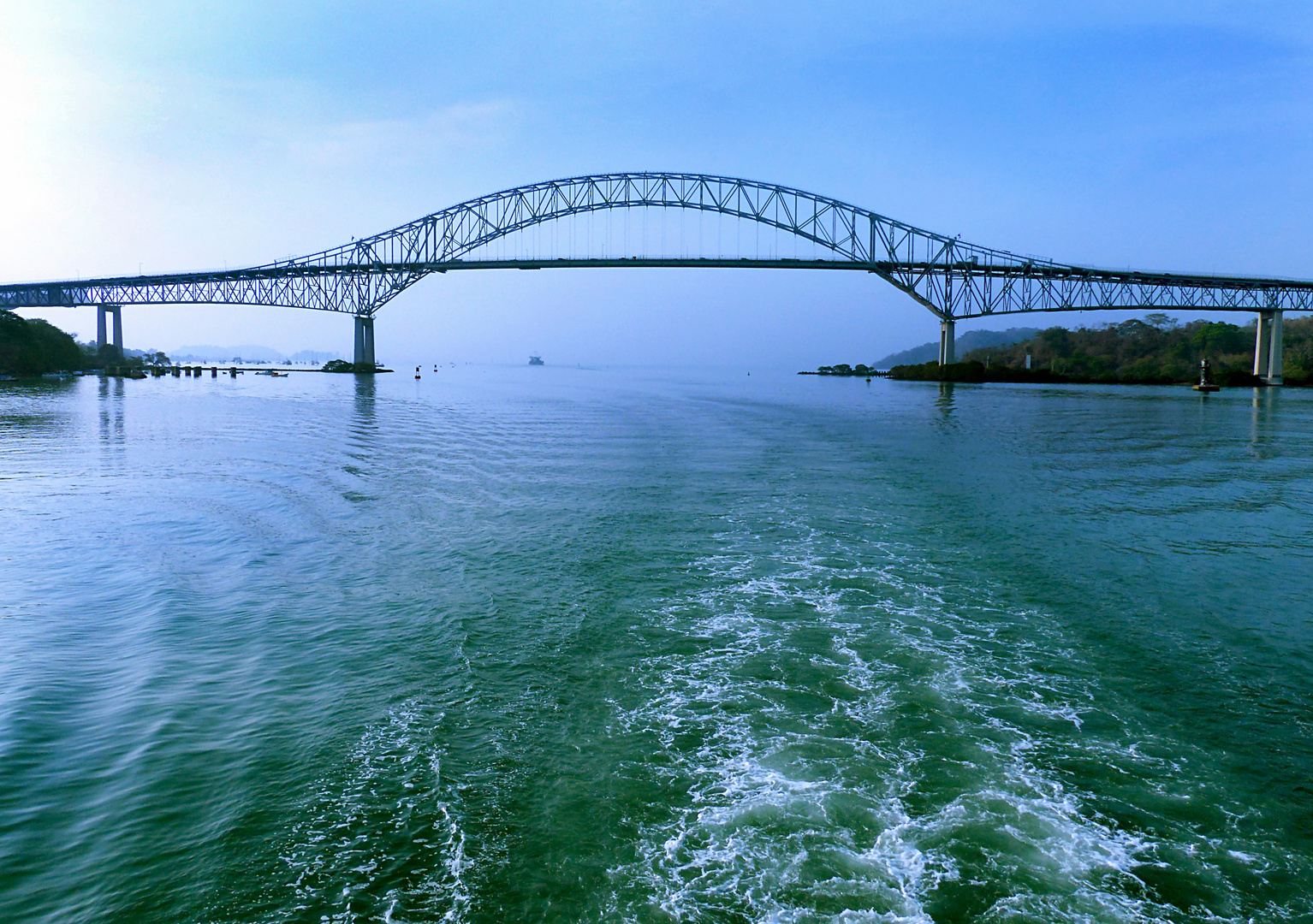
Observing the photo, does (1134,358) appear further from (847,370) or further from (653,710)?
(653,710)

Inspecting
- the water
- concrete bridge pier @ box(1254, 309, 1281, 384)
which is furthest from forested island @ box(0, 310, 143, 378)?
concrete bridge pier @ box(1254, 309, 1281, 384)

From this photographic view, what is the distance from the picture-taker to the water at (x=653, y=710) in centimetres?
427

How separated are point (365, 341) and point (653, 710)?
115m

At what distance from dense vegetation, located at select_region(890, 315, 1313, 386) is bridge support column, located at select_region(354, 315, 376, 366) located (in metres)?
79.5

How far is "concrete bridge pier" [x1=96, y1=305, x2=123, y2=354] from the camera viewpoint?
124625 mm

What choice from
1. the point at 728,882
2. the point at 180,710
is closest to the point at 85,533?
the point at 180,710

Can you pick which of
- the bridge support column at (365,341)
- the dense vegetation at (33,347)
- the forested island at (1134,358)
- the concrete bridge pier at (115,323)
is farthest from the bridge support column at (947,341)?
the concrete bridge pier at (115,323)

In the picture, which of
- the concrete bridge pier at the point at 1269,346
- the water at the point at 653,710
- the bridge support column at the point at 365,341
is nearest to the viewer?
the water at the point at 653,710

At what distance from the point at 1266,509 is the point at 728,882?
1624 cm

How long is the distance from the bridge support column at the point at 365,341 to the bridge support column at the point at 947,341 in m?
80.4

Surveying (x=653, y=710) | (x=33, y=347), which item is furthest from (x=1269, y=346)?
(x=33, y=347)

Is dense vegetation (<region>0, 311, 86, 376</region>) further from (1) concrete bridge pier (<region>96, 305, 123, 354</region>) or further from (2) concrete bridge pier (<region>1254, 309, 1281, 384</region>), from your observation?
(2) concrete bridge pier (<region>1254, 309, 1281, 384</region>)

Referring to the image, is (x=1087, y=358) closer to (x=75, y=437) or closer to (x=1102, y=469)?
(x=1102, y=469)

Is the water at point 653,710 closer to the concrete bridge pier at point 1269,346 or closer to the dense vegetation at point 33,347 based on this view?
the dense vegetation at point 33,347
